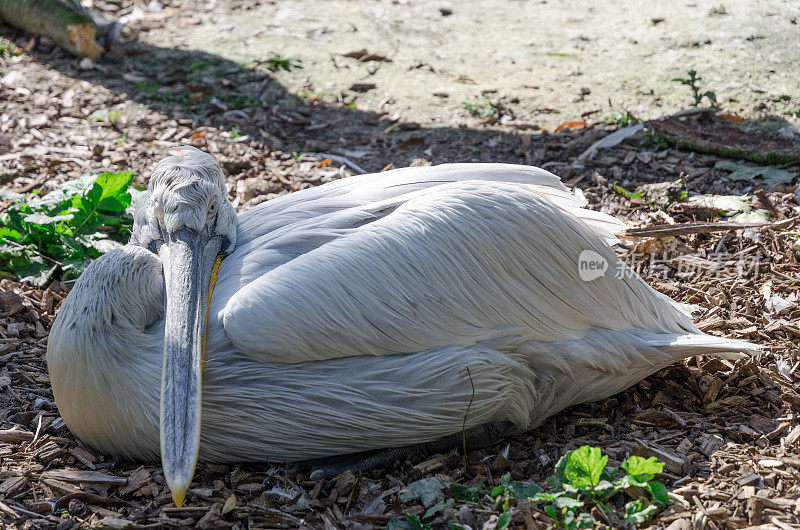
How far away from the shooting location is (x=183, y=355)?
110 inches

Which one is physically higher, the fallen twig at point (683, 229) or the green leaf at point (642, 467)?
the fallen twig at point (683, 229)

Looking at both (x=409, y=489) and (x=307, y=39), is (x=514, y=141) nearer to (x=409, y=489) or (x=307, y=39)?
(x=307, y=39)

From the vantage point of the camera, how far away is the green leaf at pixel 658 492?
274 cm

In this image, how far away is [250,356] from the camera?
2949mm

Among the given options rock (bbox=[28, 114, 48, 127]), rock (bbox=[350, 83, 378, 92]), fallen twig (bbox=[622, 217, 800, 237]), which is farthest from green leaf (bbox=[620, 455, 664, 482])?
rock (bbox=[28, 114, 48, 127])

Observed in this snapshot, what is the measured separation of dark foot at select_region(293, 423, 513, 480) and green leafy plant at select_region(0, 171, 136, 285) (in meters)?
1.99

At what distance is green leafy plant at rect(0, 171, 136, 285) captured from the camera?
4461 mm

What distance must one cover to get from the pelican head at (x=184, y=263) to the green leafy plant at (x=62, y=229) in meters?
0.96

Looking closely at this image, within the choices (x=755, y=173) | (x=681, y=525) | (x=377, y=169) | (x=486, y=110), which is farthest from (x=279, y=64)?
(x=681, y=525)

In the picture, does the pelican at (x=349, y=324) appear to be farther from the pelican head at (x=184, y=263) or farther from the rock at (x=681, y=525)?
the rock at (x=681, y=525)

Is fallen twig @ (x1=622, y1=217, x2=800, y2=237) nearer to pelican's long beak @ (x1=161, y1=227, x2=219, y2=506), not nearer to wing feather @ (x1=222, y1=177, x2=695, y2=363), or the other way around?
wing feather @ (x1=222, y1=177, x2=695, y2=363)

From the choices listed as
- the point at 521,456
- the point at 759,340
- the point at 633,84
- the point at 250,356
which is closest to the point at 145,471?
the point at 250,356

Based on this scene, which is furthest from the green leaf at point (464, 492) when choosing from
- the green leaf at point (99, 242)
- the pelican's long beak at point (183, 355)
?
the green leaf at point (99, 242)

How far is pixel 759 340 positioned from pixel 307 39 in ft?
18.0
